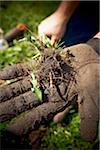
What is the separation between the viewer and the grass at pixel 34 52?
241 centimetres

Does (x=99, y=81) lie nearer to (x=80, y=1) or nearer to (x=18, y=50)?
(x=80, y=1)

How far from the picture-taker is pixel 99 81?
1.78 meters

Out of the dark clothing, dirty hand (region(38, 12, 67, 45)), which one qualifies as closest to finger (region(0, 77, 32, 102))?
dirty hand (region(38, 12, 67, 45))

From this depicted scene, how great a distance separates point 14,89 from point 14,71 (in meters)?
0.11

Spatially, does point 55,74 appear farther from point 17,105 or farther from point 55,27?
point 55,27

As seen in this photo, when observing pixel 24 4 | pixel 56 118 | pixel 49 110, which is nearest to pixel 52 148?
pixel 56 118

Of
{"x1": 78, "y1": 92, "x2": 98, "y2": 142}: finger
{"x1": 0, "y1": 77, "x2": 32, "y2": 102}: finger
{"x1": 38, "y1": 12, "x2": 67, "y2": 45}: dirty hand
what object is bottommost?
{"x1": 78, "y1": 92, "x2": 98, "y2": 142}: finger

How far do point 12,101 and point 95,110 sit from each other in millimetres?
441

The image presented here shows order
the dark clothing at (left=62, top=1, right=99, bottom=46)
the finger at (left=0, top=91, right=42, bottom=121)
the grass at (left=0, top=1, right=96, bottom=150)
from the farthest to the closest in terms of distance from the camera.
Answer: the dark clothing at (left=62, top=1, right=99, bottom=46) → the grass at (left=0, top=1, right=96, bottom=150) → the finger at (left=0, top=91, right=42, bottom=121)

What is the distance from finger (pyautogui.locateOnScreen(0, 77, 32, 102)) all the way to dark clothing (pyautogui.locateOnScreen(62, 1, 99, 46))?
88 cm

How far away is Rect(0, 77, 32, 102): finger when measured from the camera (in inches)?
69.6

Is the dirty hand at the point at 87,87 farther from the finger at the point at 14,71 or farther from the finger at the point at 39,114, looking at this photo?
the finger at the point at 14,71

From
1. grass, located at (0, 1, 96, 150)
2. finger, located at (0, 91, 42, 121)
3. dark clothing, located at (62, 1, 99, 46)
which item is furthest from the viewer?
dark clothing, located at (62, 1, 99, 46)

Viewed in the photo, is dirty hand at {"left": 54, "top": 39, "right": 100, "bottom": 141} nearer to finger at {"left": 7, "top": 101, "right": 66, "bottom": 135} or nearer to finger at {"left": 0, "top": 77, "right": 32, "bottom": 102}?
finger at {"left": 7, "top": 101, "right": 66, "bottom": 135}
